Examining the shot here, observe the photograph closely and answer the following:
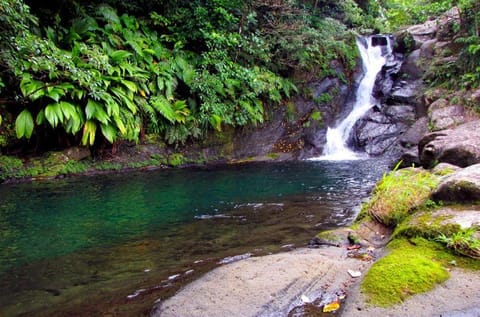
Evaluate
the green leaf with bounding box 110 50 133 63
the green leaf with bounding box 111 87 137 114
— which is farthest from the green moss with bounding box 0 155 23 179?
the green leaf with bounding box 110 50 133 63

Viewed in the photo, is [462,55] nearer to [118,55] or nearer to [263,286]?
[118,55]

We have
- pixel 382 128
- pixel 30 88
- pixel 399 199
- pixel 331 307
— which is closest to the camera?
pixel 331 307

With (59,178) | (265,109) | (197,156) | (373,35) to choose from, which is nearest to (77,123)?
(59,178)

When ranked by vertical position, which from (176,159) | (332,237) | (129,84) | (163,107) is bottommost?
(176,159)

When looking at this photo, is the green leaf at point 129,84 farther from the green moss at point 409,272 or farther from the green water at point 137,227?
the green moss at point 409,272

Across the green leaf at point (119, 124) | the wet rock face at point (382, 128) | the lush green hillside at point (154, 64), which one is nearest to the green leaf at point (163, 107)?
the lush green hillside at point (154, 64)

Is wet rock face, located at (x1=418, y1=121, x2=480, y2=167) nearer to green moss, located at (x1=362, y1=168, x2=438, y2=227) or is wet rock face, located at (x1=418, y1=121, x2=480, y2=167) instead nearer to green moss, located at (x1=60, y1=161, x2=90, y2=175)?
green moss, located at (x1=362, y1=168, x2=438, y2=227)

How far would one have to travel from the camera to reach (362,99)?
589 inches

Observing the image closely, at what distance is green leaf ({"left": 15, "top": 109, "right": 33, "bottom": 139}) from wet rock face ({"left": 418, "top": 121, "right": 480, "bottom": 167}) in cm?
819

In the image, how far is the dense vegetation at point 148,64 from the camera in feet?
25.7

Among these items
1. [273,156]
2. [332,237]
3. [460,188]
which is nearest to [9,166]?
[273,156]

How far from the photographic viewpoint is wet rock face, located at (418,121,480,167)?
19.0ft

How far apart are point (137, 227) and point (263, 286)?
2959mm

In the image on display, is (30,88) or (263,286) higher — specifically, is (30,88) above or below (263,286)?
above
